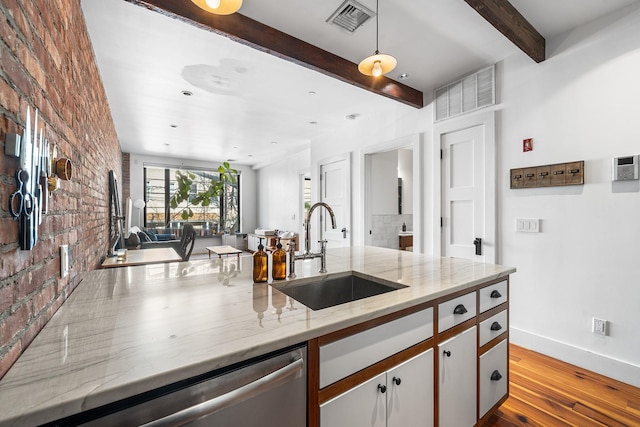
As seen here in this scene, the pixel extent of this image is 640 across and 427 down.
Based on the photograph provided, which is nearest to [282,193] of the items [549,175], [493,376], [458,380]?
[549,175]

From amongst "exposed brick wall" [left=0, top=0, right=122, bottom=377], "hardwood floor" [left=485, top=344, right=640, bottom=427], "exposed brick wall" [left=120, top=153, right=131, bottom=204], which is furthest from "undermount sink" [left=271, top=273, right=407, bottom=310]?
"exposed brick wall" [left=120, top=153, right=131, bottom=204]

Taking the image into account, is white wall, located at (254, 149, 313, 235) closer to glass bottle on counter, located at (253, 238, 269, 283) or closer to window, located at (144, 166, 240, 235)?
window, located at (144, 166, 240, 235)

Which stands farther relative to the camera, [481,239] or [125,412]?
[481,239]

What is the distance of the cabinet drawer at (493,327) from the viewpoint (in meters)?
1.54

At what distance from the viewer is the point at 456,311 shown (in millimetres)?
1361

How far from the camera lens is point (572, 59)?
7.59 ft

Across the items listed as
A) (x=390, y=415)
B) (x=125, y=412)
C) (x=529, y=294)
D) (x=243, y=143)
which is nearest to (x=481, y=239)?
(x=529, y=294)

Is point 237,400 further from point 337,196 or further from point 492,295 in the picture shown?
point 337,196

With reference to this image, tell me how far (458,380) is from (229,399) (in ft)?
3.84

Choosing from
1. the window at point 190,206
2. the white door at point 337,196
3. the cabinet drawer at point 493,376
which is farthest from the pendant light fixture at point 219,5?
the window at point 190,206

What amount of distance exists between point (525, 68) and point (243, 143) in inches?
189

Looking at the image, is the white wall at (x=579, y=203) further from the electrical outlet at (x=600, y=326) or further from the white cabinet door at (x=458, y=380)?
the white cabinet door at (x=458, y=380)

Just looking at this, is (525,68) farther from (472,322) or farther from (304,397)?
(304,397)

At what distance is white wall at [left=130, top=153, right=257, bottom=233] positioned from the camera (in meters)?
7.31
